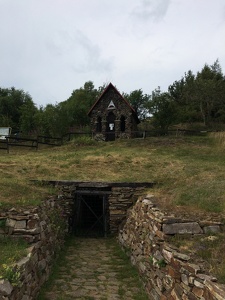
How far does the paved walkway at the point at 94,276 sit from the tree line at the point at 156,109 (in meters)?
23.4

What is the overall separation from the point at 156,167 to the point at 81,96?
33517 mm

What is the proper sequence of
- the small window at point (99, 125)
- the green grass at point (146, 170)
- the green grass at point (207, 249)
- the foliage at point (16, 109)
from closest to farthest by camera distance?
the green grass at point (207, 249)
the green grass at point (146, 170)
the small window at point (99, 125)
the foliage at point (16, 109)

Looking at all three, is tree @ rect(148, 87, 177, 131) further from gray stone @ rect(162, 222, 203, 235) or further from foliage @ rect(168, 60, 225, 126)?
gray stone @ rect(162, 222, 203, 235)

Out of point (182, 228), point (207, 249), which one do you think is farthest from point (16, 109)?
point (207, 249)

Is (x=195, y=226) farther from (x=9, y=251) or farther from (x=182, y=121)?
(x=182, y=121)

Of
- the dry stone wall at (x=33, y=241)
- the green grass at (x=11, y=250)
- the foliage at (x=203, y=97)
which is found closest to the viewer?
the dry stone wall at (x=33, y=241)

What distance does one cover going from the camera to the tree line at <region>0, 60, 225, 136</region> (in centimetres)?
3259

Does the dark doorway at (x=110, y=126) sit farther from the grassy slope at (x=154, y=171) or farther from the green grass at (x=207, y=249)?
the green grass at (x=207, y=249)

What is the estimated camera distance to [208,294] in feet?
14.8

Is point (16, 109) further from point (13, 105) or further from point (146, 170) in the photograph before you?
point (146, 170)

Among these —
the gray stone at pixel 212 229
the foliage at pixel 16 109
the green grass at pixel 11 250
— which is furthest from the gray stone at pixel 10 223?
the foliage at pixel 16 109

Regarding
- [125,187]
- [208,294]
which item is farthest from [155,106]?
[208,294]

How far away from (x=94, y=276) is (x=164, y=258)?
8.57ft

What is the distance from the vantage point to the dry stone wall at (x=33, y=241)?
566cm
